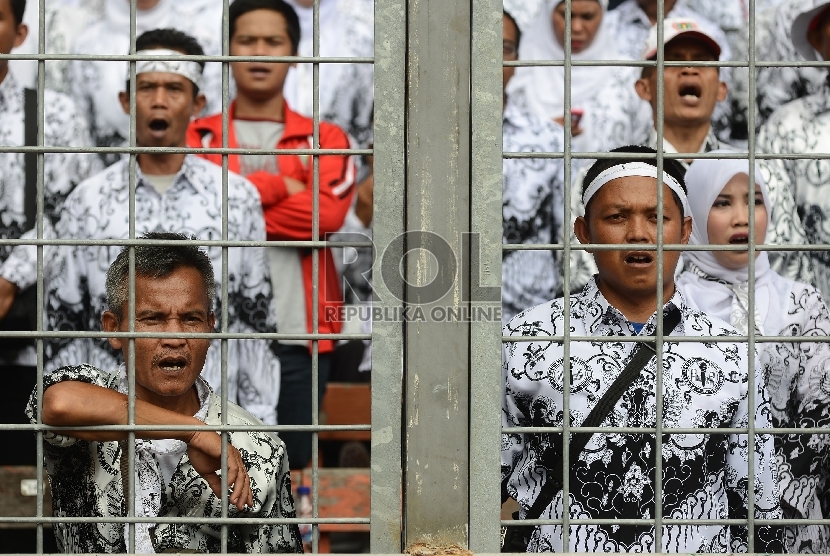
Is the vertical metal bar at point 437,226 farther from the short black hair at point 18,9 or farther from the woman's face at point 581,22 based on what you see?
the short black hair at point 18,9

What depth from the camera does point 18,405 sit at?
5.10 meters

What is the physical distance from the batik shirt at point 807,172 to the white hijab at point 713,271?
0.45m

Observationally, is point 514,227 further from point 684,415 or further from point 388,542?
point 388,542

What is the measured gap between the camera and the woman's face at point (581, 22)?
18.4ft

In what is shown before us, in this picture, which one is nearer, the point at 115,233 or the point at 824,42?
the point at 115,233

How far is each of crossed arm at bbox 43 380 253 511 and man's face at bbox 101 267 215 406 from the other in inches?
13.2

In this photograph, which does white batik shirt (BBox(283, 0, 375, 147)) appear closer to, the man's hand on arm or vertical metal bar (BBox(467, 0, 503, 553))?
the man's hand on arm

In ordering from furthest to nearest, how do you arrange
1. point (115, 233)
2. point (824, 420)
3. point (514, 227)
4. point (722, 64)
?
point (514, 227)
point (115, 233)
point (824, 420)
point (722, 64)

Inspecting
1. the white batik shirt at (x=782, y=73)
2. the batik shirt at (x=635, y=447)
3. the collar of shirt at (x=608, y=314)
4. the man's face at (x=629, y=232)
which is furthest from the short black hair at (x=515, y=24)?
the batik shirt at (x=635, y=447)

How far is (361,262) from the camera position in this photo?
5.98 m

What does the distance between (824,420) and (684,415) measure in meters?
1.30

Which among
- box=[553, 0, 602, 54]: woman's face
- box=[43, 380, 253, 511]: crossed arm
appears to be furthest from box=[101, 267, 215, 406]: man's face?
box=[553, 0, 602, 54]: woman's face

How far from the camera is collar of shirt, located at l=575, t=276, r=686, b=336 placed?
3709 mm

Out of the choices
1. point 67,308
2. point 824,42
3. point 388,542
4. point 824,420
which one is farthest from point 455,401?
point 824,42
